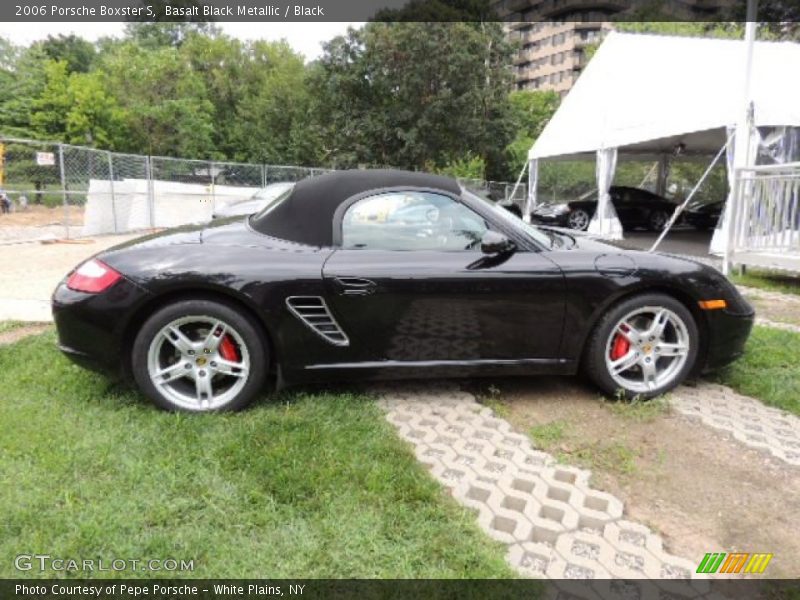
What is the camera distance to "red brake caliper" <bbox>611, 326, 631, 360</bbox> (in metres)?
3.26

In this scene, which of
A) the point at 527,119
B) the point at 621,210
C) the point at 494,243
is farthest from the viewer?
the point at 527,119

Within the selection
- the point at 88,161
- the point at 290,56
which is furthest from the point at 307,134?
the point at 88,161

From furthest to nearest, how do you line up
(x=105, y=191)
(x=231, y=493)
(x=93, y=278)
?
(x=105, y=191), (x=93, y=278), (x=231, y=493)

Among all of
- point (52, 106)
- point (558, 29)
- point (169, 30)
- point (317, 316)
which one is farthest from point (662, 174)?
point (558, 29)

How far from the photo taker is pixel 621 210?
51.4 ft

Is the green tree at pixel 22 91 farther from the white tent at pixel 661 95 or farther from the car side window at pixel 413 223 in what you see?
the car side window at pixel 413 223

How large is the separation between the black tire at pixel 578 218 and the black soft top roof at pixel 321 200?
40.2ft

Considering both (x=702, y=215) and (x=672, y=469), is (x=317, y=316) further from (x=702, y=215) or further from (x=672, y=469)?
(x=702, y=215)

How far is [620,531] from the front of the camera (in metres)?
2.17

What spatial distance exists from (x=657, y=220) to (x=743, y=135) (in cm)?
736

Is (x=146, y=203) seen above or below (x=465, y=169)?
below

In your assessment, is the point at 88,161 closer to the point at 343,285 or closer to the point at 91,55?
the point at 343,285

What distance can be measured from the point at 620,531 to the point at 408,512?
840 millimetres

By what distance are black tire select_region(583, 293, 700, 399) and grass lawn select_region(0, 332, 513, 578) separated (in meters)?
1.29
